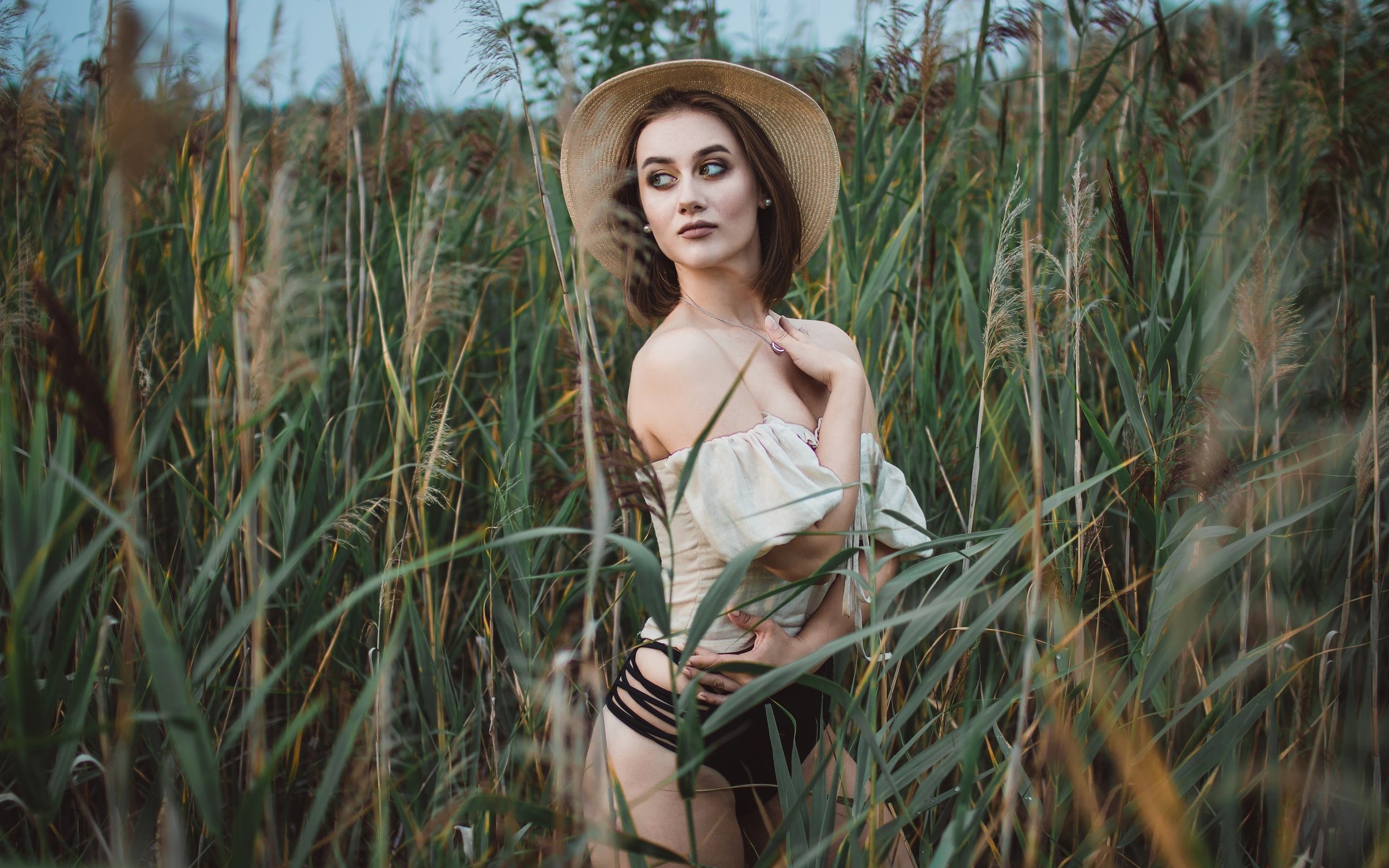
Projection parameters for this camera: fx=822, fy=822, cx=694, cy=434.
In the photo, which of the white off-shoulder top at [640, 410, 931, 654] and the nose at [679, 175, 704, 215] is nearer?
the white off-shoulder top at [640, 410, 931, 654]

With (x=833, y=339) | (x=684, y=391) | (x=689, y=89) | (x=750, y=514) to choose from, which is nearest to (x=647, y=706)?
(x=750, y=514)

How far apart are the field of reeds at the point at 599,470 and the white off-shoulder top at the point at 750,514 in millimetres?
116

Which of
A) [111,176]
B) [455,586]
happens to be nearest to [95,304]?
[455,586]

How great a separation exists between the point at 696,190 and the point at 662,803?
94 cm

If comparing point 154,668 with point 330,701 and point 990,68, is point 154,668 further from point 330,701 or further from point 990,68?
point 990,68

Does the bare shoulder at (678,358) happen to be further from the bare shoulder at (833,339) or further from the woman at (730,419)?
the bare shoulder at (833,339)

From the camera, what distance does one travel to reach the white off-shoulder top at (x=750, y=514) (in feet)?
3.71

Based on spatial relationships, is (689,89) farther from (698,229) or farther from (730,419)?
(730,419)

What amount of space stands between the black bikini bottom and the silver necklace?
1.76ft

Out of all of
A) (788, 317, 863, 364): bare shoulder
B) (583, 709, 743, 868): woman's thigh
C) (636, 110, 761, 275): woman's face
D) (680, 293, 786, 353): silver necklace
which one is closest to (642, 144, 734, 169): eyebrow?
(636, 110, 761, 275): woman's face

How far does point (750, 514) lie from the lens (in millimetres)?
1103

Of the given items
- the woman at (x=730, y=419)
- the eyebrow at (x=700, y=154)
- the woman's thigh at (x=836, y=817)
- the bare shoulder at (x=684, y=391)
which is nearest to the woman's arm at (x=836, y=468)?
the woman at (x=730, y=419)

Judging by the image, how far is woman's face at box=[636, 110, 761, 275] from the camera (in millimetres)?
1351

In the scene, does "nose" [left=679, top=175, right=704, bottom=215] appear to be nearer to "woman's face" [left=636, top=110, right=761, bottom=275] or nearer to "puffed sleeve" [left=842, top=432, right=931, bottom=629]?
"woman's face" [left=636, top=110, right=761, bottom=275]
